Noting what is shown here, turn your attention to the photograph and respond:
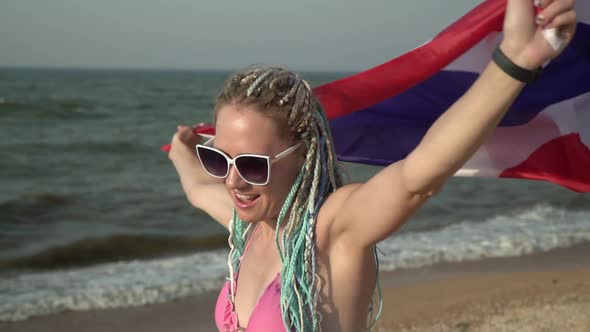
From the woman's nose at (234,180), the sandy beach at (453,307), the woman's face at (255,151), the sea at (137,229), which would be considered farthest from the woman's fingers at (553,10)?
the sandy beach at (453,307)

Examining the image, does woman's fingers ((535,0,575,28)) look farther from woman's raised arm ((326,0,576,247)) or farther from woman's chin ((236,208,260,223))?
woman's chin ((236,208,260,223))

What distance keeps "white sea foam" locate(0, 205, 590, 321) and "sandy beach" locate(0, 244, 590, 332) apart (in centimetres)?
23

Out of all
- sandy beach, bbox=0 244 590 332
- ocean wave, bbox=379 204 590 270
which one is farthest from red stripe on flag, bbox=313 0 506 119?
ocean wave, bbox=379 204 590 270

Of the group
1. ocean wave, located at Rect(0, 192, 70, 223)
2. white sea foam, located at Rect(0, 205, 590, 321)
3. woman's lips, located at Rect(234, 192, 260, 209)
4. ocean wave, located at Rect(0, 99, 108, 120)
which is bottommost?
ocean wave, located at Rect(0, 99, 108, 120)

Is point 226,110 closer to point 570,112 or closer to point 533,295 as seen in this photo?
point 570,112

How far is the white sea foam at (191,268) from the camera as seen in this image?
239 inches

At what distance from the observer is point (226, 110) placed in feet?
6.75

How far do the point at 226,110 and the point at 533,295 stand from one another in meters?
4.52

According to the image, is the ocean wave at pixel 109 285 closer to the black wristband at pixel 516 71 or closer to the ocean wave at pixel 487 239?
the ocean wave at pixel 487 239

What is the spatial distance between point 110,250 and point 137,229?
2.97ft

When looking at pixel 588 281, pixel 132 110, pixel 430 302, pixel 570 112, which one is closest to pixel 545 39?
pixel 570 112

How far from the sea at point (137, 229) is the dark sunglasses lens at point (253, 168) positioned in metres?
1.49

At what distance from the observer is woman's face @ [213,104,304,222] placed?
2.02 m

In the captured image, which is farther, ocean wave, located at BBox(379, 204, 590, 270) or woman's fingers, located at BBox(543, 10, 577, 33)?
ocean wave, located at BBox(379, 204, 590, 270)
